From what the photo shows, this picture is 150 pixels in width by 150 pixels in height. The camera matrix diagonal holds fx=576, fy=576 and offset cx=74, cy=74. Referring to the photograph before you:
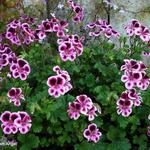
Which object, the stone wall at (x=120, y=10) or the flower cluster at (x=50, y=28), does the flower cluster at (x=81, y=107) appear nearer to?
the flower cluster at (x=50, y=28)

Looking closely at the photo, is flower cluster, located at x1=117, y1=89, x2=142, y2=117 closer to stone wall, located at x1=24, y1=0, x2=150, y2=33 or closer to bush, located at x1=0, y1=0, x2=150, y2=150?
bush, located at x1=0, y1=0, x2=150, y2=150

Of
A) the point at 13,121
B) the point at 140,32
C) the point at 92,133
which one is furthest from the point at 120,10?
the point at 13,121

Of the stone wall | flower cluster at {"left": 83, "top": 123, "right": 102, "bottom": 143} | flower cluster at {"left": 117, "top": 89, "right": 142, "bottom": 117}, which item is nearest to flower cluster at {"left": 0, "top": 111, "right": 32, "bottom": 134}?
flower cluster at {"left": 83, "top": 123, "right": 102, "bottom": 143}

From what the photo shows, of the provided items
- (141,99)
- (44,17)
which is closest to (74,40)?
(141,99)

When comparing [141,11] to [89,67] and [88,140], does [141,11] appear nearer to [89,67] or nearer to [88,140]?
[89,67]

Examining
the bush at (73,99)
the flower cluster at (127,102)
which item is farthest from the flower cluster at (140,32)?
the flower cluster at (127,102)

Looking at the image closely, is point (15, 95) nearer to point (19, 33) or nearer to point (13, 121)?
point (13, 121)
